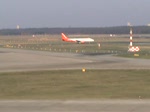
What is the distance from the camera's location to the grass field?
79.4 ft

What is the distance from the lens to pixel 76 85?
29.5 meters

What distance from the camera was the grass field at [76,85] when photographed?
24.2 meters
